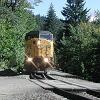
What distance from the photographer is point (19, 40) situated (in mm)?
53781

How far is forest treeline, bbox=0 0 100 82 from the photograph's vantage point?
3531 cm

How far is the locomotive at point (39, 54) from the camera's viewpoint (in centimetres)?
3044

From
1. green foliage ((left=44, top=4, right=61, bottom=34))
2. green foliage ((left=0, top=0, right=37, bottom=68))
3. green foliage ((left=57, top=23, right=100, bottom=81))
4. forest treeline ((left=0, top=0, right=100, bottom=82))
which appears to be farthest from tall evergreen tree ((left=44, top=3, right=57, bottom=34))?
green foliage ((left=57, top=23, right=100, bottom=81))

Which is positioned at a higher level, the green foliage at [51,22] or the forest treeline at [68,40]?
the green foliage at [51,22]

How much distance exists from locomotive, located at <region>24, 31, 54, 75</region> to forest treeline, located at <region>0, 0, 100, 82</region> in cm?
488

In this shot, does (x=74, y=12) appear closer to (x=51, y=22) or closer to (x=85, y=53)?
(x=51, y=22)

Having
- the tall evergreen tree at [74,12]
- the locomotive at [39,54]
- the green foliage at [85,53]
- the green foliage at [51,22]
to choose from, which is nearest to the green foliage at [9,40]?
the green foliage at [85,53]

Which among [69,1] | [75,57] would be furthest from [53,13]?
[75,57]

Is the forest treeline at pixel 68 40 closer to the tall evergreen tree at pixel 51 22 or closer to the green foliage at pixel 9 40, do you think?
the green foliage at pixel 9 40

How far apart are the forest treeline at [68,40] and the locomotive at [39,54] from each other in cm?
488

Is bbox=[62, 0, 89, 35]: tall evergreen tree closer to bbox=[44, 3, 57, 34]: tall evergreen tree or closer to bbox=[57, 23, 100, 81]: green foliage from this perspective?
bbox=[44, 3, 57, 34]: tall evergreen tree

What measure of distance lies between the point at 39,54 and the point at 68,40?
14.8 metres

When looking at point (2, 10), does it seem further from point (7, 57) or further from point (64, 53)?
point (64, 53)

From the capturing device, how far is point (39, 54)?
30.7 metres
